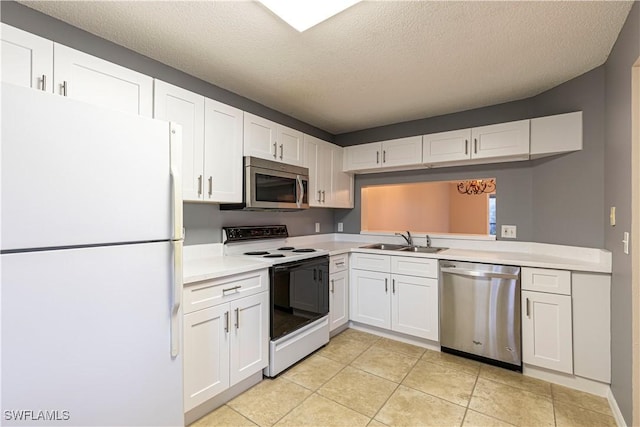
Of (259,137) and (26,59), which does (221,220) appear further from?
(26,59)

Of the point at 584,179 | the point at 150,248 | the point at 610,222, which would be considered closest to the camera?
the point at 150,248

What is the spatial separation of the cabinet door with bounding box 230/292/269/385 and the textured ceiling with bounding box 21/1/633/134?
1.75m

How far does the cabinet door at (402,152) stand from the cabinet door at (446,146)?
2.5 inches

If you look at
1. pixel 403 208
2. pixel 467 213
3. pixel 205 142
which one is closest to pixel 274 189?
pixel 205 142

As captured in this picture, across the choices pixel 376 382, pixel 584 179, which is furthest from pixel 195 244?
pixel 584 179

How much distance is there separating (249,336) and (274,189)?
4.10ft

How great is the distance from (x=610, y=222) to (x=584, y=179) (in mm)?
483

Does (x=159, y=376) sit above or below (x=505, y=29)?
below

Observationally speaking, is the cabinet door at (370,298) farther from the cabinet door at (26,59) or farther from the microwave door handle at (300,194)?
the cabinet door at (26,59)

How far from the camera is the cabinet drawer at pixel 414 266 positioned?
2713 millimetres

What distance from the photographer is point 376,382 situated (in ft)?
7.29

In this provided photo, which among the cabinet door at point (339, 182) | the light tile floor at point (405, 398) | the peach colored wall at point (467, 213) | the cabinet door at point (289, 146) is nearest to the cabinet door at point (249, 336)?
the light tile floor at point (405, 398)

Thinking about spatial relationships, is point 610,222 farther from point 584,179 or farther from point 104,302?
point 104,302

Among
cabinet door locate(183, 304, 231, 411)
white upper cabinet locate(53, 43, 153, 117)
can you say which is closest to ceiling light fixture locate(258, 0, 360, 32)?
white upper cabinet locate(53, 43, 153, 117)
